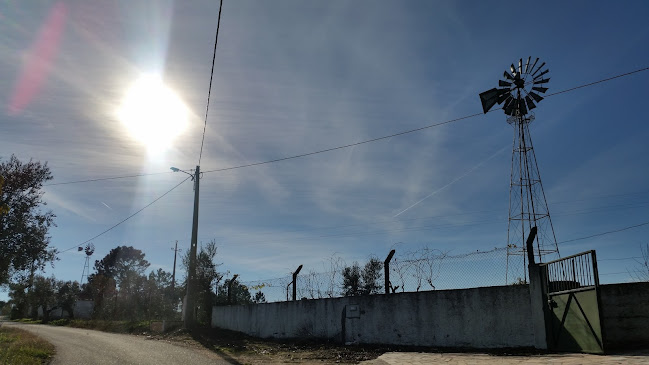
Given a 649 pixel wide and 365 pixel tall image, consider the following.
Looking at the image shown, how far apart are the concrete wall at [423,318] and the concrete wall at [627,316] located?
1.65 meters

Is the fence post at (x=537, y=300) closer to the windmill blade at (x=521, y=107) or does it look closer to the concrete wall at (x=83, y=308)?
→ the windmill blade at (x=521, y=107)

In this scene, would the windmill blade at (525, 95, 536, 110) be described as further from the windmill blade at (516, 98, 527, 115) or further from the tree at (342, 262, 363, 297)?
the tree at (342, 262, 363, 297)

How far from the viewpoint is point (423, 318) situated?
12.5m

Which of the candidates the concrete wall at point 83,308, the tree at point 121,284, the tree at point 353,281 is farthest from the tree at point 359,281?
the concrete wall at point 83,308

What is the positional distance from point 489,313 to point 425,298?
193 centimetres

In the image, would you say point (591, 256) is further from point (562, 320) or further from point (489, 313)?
point (489, 313)

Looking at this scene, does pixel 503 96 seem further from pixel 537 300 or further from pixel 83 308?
pixel 83 308

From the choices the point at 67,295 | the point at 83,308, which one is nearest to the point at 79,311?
the point at 83,308

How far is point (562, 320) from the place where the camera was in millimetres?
9586

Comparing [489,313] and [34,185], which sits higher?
[34,185]

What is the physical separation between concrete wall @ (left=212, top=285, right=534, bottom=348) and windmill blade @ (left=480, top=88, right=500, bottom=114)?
6.16 m

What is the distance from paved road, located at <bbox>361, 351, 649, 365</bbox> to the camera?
24.9 feet

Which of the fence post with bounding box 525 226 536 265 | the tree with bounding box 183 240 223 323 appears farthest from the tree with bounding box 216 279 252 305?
the fence post with bounding box 525 226 536 265

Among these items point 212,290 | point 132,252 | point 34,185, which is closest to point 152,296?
point 212,290
